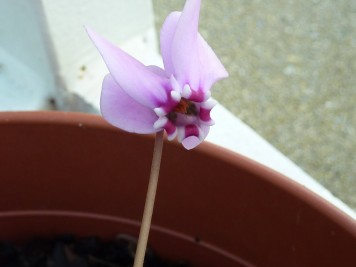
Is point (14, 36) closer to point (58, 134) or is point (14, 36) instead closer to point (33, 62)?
point (33, 62)

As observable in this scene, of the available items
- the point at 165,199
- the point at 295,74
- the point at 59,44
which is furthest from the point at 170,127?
the point at 295,74

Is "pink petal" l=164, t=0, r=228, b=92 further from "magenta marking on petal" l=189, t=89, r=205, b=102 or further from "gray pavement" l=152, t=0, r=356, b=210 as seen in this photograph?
"gray pavement" l=152, t=0, r=356, b=210

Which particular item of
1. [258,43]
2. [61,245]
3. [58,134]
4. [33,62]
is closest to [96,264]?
[61,245]

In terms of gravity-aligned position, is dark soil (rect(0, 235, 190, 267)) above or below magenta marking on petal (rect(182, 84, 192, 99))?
below

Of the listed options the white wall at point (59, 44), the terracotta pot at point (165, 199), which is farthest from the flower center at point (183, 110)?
the white wall at point (59, 44)

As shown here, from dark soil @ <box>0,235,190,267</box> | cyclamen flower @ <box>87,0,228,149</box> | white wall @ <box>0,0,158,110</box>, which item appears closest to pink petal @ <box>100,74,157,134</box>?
cyclamen flower @ <box>87,0,228,149</box>

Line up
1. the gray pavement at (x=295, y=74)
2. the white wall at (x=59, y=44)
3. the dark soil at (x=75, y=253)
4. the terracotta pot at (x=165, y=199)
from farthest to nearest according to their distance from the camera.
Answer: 1. the gray pavement at (x=295, y=74)
2. the white wall at (x=59, y=44)
3. the dark soil at (x=75, y=253)
4. the terracotta pot at (x=165, y=199)

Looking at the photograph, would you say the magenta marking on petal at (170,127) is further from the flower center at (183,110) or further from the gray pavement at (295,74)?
the gray pavement at (295,74)

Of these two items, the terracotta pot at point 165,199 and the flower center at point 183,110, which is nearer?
the flower center at point 183,110
